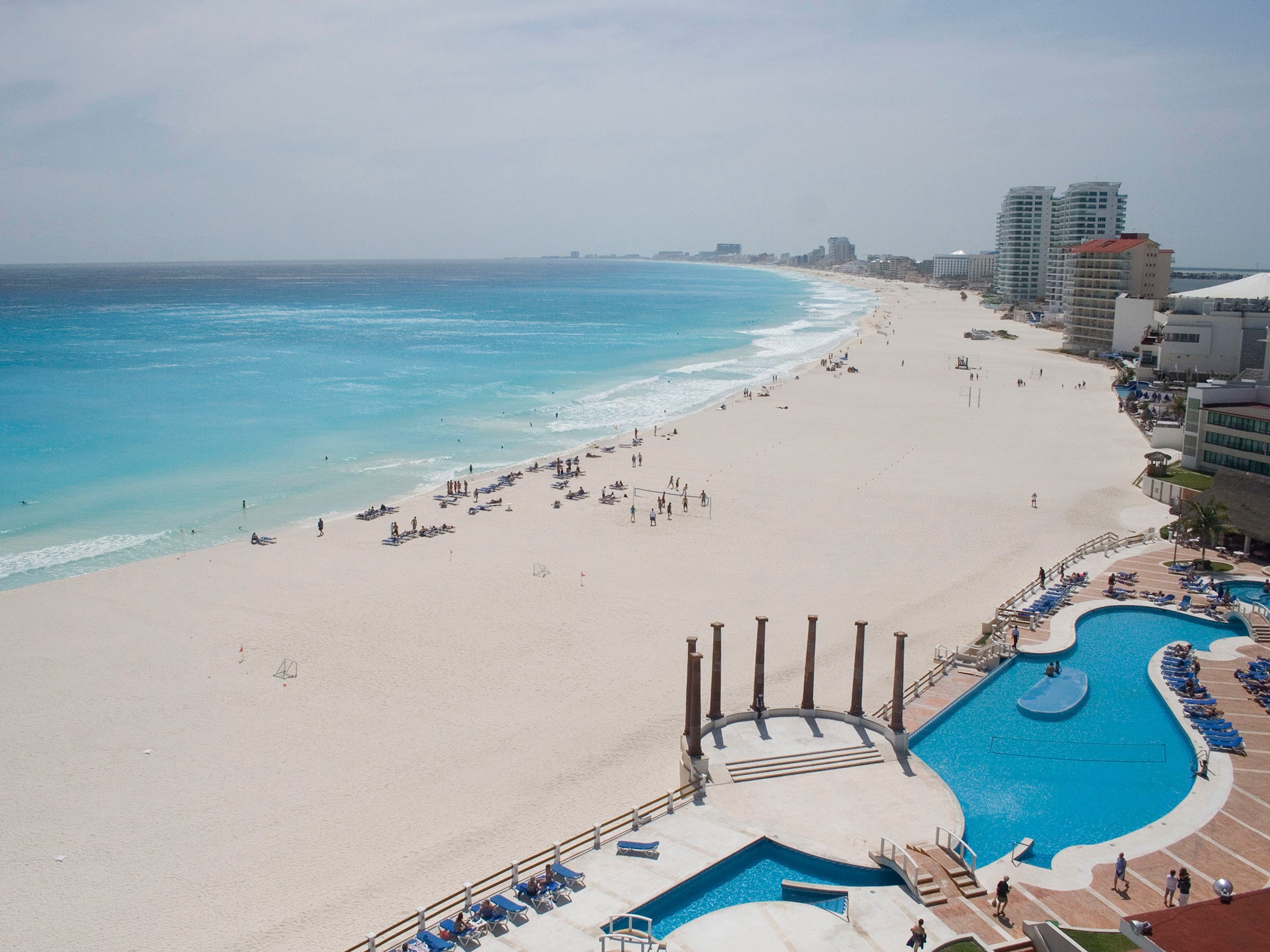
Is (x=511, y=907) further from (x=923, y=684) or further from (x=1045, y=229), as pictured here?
(x=1045, y=229)

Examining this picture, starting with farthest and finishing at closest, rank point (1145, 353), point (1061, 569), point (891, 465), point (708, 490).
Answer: point (1145, 353)
point (891, 465)
point (708, 490)
point (1061, 569)

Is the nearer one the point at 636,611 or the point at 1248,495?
the point at 636,611

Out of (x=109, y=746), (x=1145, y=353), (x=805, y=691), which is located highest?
(x=1145, y=353)

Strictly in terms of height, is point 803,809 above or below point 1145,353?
below

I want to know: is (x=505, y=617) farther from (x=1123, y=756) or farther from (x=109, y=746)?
(x=1123, y=756)

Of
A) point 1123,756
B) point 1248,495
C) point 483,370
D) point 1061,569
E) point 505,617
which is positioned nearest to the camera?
point 1123,756

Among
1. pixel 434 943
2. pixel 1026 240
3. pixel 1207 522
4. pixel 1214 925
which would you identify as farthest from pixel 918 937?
pixel 1026 240

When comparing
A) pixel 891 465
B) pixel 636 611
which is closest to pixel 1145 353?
pixel 891 465
